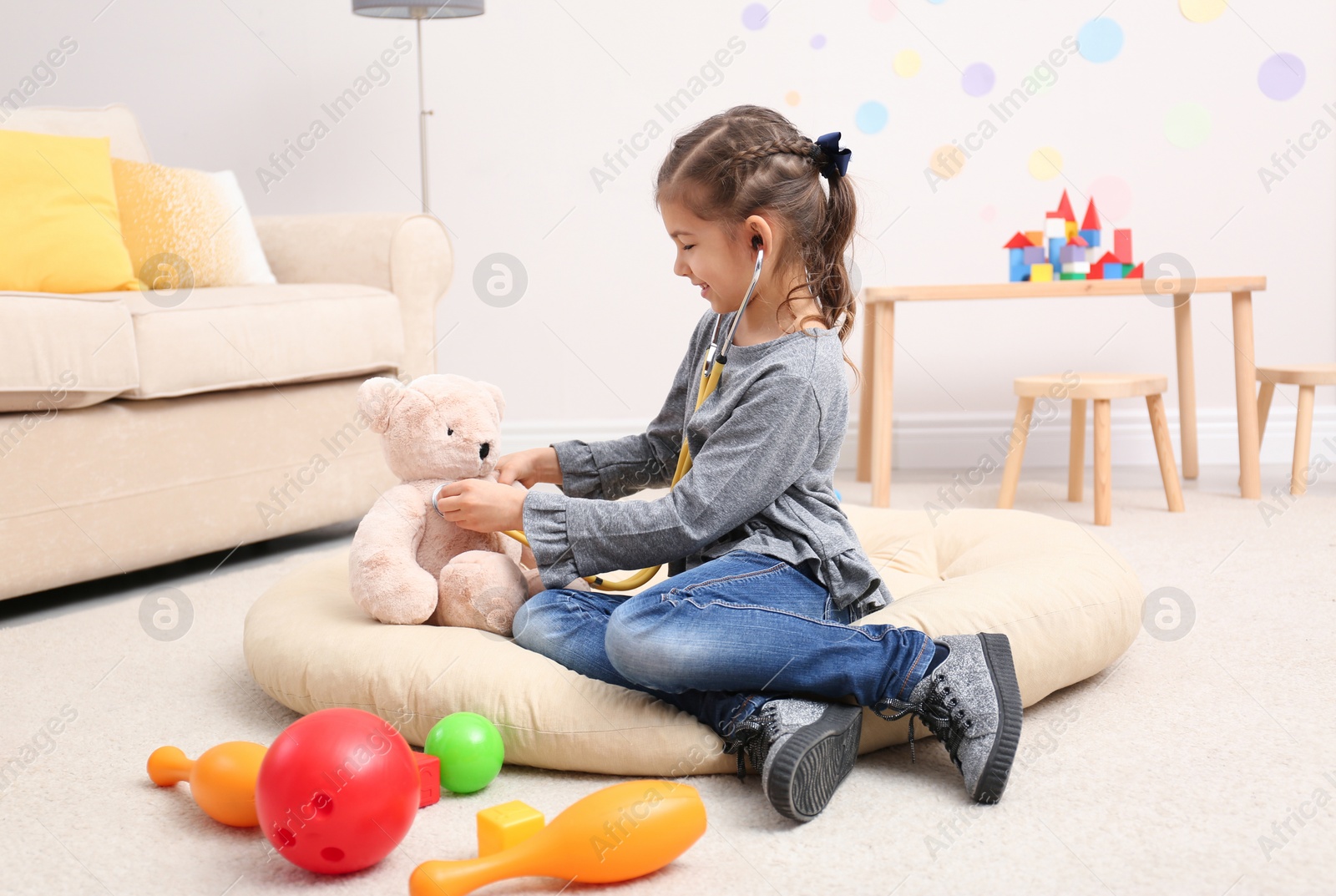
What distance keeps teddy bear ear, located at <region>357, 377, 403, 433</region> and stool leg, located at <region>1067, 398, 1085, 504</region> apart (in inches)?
62.7

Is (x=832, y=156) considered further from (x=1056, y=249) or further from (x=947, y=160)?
(x=947, y=160)

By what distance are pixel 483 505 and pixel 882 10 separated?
78.5 inches

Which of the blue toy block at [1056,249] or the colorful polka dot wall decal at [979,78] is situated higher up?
the colorful polka dot wall decal at [979,78]

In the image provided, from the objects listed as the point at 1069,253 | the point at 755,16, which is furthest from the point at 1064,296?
the point at 755,16

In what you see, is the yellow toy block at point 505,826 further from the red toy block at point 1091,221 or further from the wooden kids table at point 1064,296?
the red toy block at point 1091,221

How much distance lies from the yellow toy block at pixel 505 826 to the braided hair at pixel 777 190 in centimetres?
55

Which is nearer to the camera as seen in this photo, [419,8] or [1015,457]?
[1015,457]

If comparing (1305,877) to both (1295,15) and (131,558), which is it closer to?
(131,558)

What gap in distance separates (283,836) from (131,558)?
3.42ft

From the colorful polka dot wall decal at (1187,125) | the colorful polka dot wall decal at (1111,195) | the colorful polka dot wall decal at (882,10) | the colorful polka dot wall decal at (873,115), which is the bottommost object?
the colorful polka dot wall decal at (1111,195)

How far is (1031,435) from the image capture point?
2770mm

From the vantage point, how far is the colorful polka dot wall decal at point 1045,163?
8.66ft

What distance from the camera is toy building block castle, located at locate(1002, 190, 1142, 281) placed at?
2.26m

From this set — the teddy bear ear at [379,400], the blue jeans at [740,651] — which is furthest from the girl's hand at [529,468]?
the blue jeans at [740,651]
